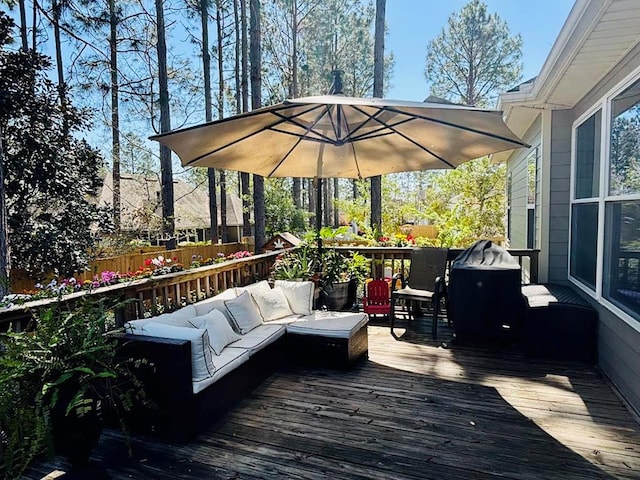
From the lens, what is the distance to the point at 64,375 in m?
1.99

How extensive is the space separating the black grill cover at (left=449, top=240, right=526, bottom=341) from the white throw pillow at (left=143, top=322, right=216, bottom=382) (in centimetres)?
278

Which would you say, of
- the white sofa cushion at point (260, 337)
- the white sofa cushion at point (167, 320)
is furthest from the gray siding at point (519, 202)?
the white sofa cushion at point (167, 320)

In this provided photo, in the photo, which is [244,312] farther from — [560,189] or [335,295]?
[560,189]

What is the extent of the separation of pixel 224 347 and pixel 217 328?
0.55ft

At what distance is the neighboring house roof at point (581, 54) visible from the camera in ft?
8.08

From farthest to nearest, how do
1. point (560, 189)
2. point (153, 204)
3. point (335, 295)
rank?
point (153, 204) → point (335, 295) → point (560, 189)

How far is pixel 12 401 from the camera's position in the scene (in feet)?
6.42

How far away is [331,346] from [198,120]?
47.3 feet

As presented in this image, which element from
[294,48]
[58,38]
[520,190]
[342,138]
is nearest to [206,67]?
[294,48]

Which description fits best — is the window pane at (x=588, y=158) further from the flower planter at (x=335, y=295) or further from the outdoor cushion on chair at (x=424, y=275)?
the flower planter at (x=335, y=295)

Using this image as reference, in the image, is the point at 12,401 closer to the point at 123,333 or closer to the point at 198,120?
the point at 123,333

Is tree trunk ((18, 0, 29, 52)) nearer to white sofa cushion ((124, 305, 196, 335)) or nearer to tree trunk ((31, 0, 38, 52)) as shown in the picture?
tree trunk ((31, 0, 38, 52))

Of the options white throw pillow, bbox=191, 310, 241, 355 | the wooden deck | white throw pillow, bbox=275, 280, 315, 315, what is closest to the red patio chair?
white throw pillow, bbox=275, 280, 315, 315

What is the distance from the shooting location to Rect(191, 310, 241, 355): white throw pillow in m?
3.09
